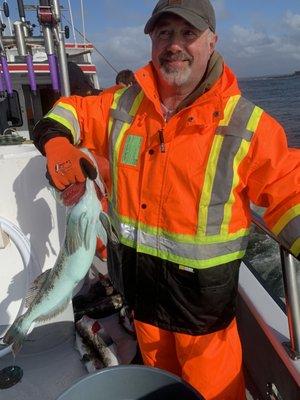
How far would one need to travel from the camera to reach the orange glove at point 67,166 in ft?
6.83

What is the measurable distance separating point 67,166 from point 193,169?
68cm

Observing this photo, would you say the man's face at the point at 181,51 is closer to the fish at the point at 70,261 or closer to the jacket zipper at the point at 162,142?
the jacket zipper at the point at 162,142

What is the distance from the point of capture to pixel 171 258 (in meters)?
2.35

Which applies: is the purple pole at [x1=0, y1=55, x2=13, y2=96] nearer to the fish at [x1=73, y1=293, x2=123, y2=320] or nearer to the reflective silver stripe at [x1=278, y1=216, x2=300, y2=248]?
the fish at [x1=73, y1=293, x2=123, y2=320]

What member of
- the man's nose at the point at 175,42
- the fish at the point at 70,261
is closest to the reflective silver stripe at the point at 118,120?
the fish at the point at 70,261

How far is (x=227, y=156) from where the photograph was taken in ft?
6.93

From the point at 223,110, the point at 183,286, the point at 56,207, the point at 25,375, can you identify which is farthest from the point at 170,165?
the point at 25,375

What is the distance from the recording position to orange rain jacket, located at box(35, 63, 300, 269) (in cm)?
204

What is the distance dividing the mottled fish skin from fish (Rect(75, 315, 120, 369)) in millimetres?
762

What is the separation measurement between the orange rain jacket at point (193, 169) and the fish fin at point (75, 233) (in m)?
0.38

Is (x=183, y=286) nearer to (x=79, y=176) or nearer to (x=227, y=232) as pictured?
(x=227, y=232)

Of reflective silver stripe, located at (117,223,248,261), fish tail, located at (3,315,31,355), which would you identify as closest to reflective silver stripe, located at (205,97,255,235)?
reflective silver stripe, located at (117,223,248,261)

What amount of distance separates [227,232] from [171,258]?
1.18 ft

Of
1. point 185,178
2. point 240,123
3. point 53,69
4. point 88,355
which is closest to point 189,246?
point 185,178
